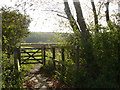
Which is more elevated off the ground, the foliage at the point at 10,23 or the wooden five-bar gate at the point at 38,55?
the foliage at the point at 10,23

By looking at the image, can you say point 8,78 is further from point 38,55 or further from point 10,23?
point 38,55

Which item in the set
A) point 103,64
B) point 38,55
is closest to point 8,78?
point 103,64

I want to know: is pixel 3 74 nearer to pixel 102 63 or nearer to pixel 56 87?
pixel 56 87

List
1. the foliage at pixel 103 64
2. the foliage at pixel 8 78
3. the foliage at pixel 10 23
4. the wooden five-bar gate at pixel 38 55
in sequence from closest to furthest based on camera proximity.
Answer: the foliage at pixel 103 64
the foliage at pixel 8 78
the foliage at pixel 10 23
the wooden five-bar gate at pixel 38 55

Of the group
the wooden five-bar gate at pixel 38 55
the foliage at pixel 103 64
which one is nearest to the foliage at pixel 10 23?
the wooden five-bar gate at pixel 38 55

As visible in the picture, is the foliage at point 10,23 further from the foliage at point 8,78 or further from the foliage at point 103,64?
the foliage at point 103,64

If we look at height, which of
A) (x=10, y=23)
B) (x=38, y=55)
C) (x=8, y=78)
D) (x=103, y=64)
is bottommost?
(x=8, y=78)

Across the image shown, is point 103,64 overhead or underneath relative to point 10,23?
underneath

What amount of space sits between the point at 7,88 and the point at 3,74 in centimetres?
57

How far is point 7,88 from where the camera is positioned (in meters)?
4.74

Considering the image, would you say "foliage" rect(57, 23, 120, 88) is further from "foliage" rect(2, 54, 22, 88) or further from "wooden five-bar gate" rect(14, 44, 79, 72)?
"foliage" rect(2, 54, 22, 88)

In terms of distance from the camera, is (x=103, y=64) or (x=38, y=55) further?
(x=38, y=55)

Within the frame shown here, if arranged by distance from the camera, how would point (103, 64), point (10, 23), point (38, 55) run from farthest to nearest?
1. point (38, 55)
2. point (10, 23)
3. point (103, 64)

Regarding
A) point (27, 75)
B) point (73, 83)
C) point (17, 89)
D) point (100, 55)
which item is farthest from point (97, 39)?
point (27, 75)
